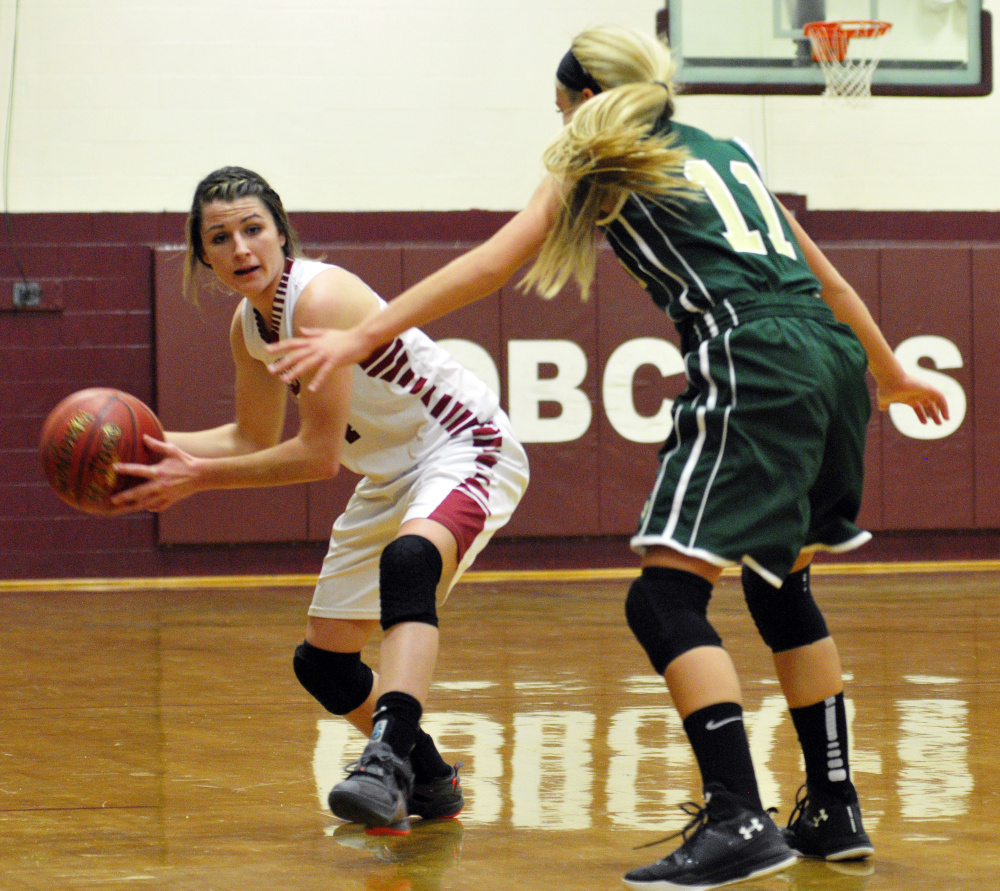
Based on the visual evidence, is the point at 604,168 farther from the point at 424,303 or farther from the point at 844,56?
the point at 844,56

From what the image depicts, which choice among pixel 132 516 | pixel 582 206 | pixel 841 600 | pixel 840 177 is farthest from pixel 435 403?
pixel 840 177

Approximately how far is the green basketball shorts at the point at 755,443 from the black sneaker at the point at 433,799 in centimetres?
84

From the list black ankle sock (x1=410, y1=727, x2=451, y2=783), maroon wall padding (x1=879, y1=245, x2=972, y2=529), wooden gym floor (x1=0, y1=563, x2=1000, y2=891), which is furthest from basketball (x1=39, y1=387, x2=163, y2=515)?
maroon wall padding (x1=879, y1=245, x2=972, y2=529)

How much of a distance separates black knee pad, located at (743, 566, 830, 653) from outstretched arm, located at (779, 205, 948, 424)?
0.47m

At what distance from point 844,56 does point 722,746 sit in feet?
19.7

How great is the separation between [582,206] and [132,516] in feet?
21.2

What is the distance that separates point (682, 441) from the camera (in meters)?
2.35

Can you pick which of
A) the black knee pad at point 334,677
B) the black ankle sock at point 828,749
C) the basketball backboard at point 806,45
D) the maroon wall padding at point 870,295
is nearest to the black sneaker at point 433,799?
the black knee pad at point 334,677

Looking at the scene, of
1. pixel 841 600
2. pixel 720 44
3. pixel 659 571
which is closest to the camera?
pixel 659 571

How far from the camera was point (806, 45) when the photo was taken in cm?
753

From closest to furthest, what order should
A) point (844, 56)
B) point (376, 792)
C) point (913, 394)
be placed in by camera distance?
point (376, 792), point (913, 394), point (844, 56)

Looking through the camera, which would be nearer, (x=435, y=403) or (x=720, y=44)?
(x=435, y=403)

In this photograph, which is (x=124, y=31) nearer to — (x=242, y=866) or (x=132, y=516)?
(x=132, y=516)

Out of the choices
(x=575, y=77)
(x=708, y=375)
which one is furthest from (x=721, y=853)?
(x=575, y=77)
